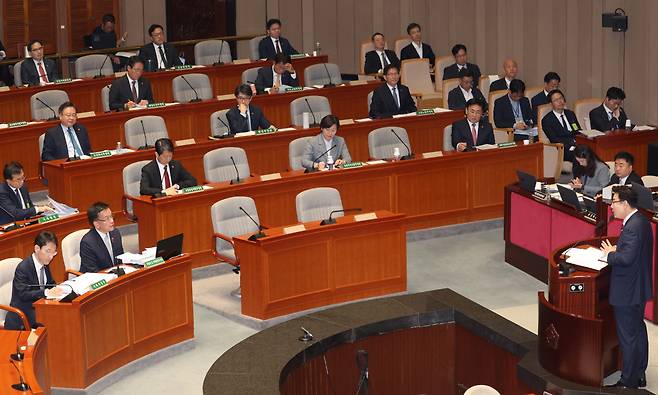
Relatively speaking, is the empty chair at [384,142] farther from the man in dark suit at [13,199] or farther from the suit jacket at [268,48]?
the suit jacket at [268,48]

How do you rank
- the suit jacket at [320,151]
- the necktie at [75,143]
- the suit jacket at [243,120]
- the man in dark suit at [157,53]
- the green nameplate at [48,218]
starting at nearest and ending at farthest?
the green nameplate at [48,218] → the suit jacket at [320,151] → the necktie at [75,143] → the suit jacket at [243,120] → the man in dark suit at [157,53]

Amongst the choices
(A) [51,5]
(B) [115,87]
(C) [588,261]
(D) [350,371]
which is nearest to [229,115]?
(B) [115,87]

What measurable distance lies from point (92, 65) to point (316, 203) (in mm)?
6510

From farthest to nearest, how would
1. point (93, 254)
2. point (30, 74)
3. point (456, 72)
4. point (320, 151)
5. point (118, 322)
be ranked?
point (456, 72) → point (30, 74) → point (320, 151) → point (93, 254) → point (118, 322)

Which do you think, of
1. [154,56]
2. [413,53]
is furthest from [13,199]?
[413,53]

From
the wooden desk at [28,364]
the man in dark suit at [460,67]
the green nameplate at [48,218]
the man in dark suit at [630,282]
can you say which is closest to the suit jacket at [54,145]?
the green nameplate at [48,218]

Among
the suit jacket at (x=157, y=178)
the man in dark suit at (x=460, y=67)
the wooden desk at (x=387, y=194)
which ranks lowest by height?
the wooden desk at (x=387, y=194)

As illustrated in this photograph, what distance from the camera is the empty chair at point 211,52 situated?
18094 mm

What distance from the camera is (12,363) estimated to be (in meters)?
8.07

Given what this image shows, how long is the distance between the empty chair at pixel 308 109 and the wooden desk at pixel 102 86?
228 centimetres

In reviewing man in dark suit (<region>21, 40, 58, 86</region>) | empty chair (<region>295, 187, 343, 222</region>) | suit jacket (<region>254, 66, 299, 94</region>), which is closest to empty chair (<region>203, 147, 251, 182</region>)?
empty chair (<region>295, 187, 343, 222</region>)

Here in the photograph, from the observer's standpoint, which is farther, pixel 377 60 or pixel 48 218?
pixel 377 60

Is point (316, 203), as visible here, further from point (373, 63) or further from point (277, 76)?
point (373, 63)

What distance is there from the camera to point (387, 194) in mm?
13031
